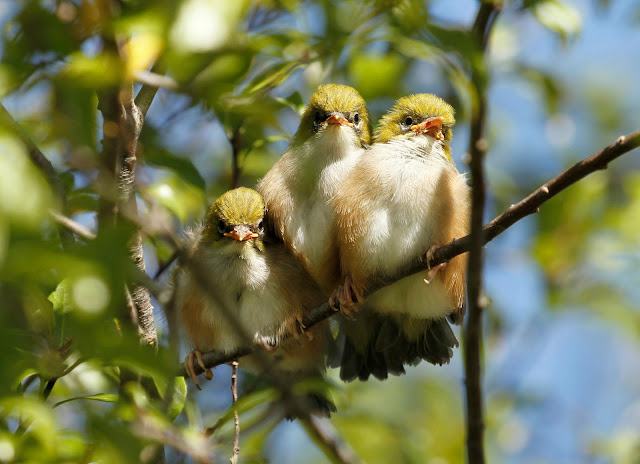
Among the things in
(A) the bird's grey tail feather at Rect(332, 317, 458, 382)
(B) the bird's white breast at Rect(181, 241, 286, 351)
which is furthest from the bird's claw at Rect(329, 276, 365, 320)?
(A) the bird's grey tail feather at Rect(332, 317, 458, 382)

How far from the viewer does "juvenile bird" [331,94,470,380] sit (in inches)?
165

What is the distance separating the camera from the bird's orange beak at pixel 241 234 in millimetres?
4746

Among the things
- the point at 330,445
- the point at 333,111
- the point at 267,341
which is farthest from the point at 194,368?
the point at 333,111

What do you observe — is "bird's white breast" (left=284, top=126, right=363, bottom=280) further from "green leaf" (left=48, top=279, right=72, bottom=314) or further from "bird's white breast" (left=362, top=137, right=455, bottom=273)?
"green leaf" (left=48, top=279, right=72, bottom=314)

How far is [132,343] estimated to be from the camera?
2018mm

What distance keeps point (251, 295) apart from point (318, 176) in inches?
33.5

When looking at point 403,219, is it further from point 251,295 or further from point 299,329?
point 251,295

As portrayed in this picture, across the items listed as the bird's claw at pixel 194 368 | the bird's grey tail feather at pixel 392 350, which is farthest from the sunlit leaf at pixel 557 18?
the bird's claw at pixel 194 368

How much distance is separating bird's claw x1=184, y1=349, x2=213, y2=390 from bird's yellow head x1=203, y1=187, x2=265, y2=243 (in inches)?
30.2

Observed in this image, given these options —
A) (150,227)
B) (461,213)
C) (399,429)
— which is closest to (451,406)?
(399,429)

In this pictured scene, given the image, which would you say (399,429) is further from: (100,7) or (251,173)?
(100,7)

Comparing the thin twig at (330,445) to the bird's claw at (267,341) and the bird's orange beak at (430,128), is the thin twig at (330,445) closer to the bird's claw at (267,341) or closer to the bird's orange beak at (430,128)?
the bird's claw at (267,341)

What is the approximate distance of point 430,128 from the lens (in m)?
4.67

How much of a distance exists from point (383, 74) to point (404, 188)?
3.37ft
